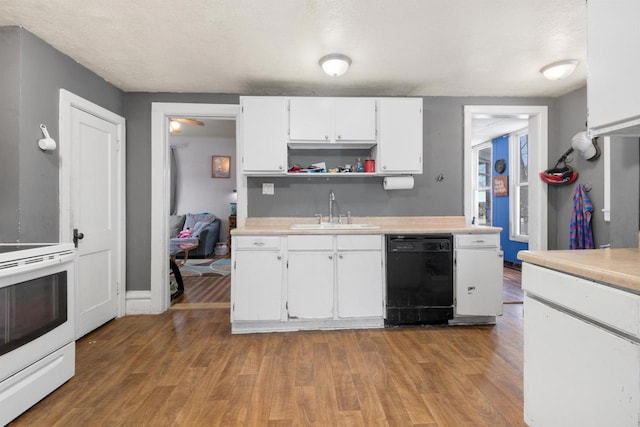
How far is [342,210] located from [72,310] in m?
2.40

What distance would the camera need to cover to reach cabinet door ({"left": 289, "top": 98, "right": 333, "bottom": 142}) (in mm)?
2980

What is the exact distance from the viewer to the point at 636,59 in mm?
983

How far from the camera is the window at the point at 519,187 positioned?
5.30 metres

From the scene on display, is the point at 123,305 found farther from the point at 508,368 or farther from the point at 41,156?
the point at 508,368

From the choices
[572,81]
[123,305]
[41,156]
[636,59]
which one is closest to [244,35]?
[41,156]

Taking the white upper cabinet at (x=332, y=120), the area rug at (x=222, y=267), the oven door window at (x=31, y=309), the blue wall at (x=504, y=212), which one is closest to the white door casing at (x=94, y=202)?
the oven door window at (x=31, y=309)

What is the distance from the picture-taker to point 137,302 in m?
3.21

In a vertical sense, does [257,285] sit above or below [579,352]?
below

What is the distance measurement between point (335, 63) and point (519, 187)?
14.8 ft

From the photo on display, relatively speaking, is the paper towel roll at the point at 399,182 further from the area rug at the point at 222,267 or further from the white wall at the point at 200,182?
the white wall at the point at 200,182

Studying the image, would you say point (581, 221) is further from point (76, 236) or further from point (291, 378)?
point (76, 236)

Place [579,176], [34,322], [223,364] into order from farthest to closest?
[579,176] < [223,364] < [34,322]

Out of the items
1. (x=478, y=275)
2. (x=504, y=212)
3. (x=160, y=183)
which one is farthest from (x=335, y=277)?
(x=504, y=212)

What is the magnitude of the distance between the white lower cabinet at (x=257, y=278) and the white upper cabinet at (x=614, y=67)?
7.33ft
